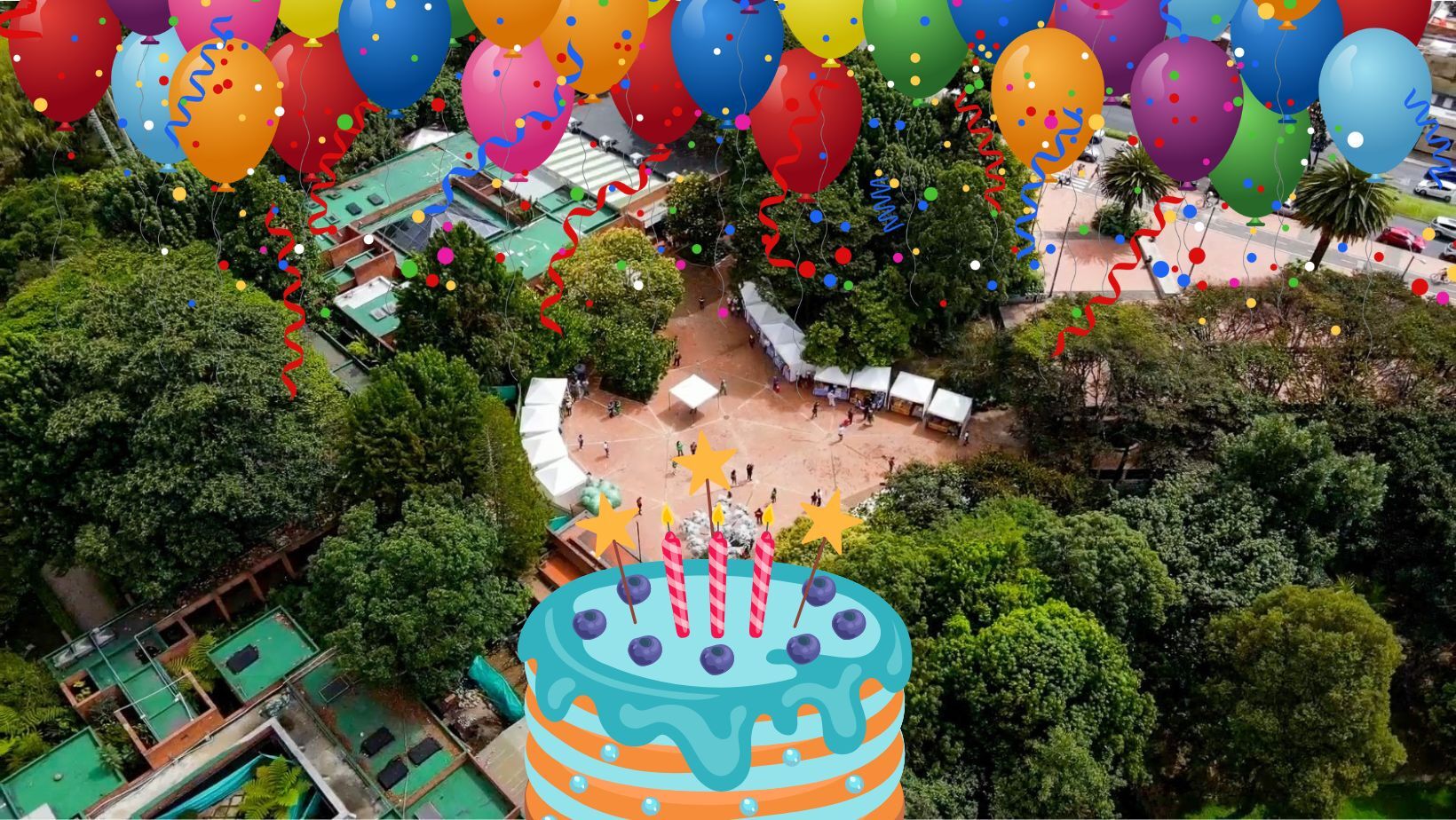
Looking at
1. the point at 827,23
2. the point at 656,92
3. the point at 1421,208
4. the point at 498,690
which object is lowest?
the point at 498,690

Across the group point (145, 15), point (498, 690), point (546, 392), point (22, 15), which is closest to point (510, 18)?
point (145, 15)

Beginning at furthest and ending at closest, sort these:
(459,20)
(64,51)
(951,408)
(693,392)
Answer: (693,392), (951,408), (459,20), (64,51)

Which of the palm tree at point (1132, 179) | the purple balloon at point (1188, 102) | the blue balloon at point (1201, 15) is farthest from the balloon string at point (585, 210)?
the palm tree at point (1132, 179)

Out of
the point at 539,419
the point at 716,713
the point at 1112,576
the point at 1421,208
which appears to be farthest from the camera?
the point at 1421,208

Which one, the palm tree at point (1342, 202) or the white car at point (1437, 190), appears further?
the white car at point (1437, 190)

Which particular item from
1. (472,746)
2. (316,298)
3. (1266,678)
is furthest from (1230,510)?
(316,298)

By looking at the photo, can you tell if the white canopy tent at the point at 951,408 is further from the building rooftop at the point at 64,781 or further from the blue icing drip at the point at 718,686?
the building rooftop at the point at 64,781

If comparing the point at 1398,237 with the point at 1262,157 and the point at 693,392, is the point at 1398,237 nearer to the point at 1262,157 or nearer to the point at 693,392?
the point at 1262,157

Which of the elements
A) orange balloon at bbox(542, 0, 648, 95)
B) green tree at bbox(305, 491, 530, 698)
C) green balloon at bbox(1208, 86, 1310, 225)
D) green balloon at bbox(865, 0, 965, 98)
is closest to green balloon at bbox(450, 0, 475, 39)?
orange balloon at bbox(542, 0, 648, 95)
